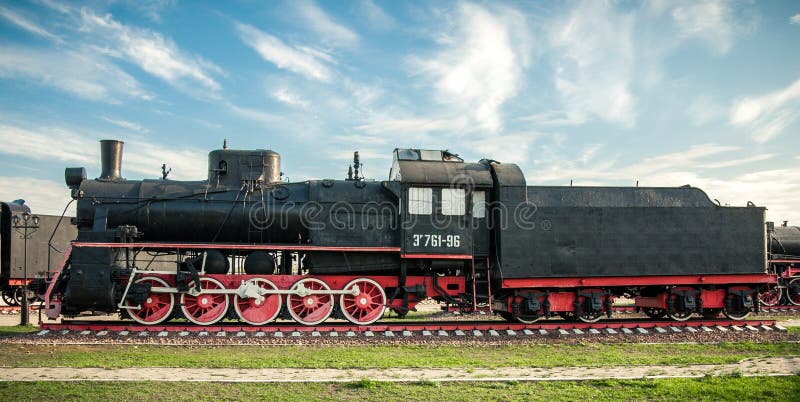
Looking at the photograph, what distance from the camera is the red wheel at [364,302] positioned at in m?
13.4

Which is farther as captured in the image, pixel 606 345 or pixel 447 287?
pixel 447 287

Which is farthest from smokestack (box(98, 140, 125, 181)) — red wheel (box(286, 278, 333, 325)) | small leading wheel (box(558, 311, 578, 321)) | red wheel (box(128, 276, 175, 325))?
small leading wheel (box(558, 311, 578, 321))

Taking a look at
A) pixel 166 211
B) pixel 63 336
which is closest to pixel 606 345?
pixel 166 211

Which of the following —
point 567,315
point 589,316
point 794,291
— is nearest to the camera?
point 589,316

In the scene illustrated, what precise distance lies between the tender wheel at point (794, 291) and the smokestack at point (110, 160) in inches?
858

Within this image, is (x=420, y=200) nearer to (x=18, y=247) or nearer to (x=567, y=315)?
(x=567, y=315)

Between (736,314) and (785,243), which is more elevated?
(785,243)

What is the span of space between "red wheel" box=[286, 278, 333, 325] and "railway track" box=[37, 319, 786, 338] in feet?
0.89

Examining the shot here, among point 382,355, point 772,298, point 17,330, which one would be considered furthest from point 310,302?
point 772,298

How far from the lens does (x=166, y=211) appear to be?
13.2 m

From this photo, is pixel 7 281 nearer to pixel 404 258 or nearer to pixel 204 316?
pixel 204 316

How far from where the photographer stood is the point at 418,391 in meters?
7.39

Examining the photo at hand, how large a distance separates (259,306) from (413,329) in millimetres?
3436

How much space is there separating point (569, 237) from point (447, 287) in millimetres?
3040
